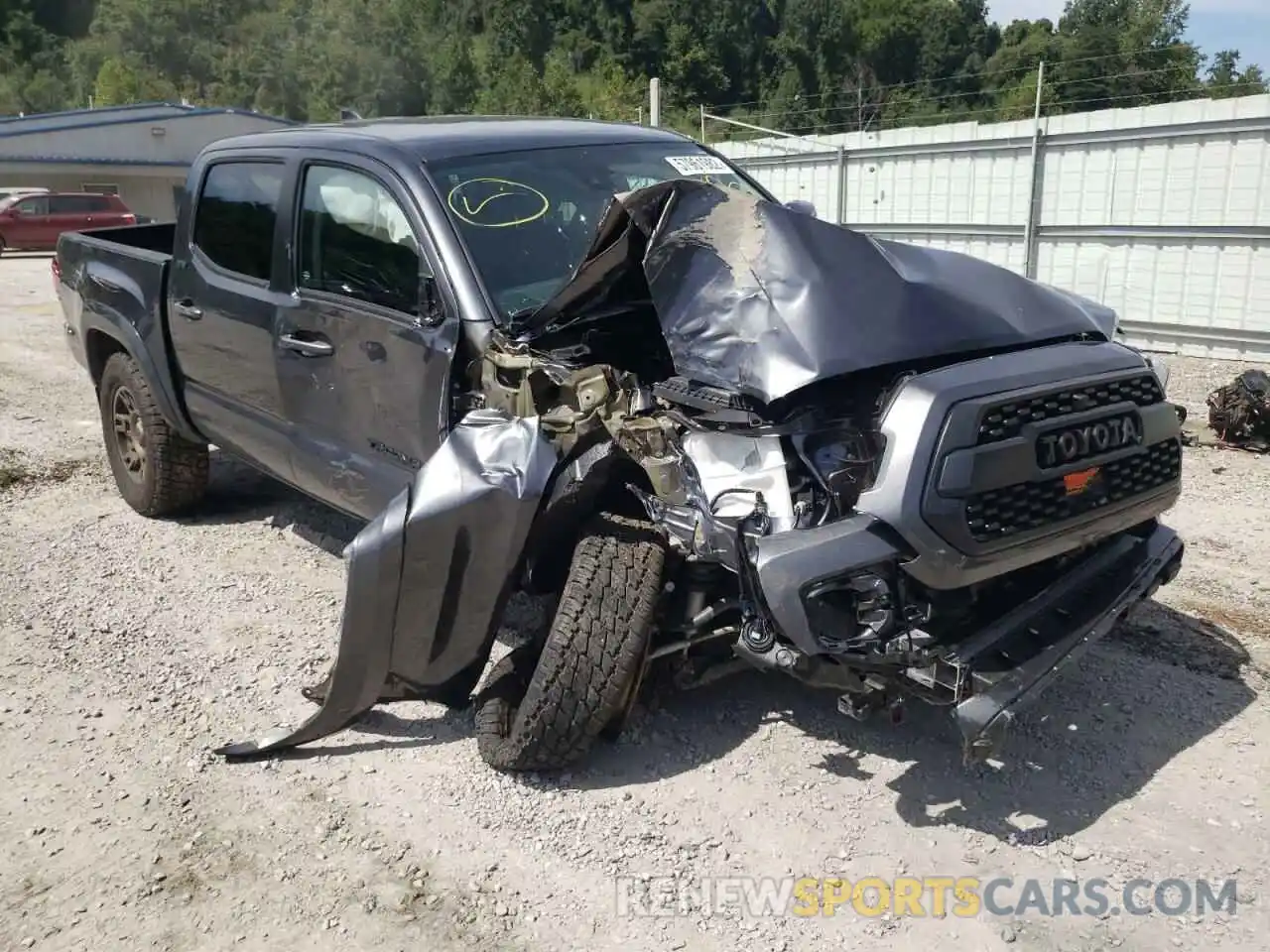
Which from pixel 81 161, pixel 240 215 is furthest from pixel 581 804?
pixel 81 161

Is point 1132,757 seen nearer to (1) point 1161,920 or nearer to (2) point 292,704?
(1) point 1161,920

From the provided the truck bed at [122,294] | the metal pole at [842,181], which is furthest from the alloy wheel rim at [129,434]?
the metal pole at [842,181]

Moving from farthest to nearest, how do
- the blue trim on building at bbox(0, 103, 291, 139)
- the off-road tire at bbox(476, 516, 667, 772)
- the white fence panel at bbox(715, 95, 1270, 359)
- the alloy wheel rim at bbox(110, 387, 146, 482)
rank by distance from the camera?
the blue trim on building at bbox(0, 103, 291, 139) < the white fence panel at bbox(715, 95, 1270, 359) < the alloy wheel rim at bbox(110, 387, 146, 482) < the off-road tire at bbox(476, 516, 667, 772)

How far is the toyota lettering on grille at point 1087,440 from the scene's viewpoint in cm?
304

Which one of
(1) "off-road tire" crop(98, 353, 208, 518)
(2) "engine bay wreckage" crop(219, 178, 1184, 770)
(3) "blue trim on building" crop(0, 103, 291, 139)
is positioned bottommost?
(1) "off-road tire" crop(98, 353, 208, 518)

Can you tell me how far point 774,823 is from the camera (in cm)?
324

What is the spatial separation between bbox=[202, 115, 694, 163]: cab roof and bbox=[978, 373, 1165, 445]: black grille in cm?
230

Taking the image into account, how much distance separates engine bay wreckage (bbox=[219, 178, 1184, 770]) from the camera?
2916mm

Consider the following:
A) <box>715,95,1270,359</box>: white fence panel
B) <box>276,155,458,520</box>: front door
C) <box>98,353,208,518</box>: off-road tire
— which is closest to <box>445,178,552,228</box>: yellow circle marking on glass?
<box>276,155,458,520</box>: front door

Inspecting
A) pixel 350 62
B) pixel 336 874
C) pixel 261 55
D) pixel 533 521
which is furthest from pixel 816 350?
pixel 261 55

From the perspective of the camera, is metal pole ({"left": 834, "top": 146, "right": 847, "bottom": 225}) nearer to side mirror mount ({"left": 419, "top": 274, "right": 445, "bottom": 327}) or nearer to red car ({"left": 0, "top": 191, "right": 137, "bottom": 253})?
side mirror mount ({"left": 419, "top": 274, "right": 445, "bottom": 327})

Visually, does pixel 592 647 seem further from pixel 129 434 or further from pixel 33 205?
pixel 33 205
